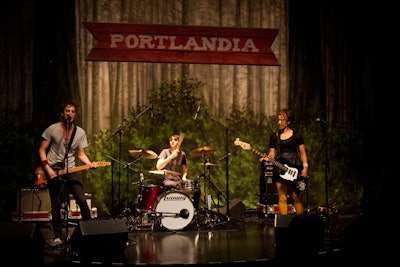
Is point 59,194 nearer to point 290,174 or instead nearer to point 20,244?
point 20,244

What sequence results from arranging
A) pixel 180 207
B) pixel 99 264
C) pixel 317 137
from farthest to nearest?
pixel 317 137
pixel 180 207
pixel 99 264

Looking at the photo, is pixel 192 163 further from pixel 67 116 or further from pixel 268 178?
pixel 67 116

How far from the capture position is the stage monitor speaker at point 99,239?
5.57 meters

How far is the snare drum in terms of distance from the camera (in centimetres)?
798

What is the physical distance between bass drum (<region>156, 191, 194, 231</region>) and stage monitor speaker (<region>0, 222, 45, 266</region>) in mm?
2681

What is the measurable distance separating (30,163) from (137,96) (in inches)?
98.0

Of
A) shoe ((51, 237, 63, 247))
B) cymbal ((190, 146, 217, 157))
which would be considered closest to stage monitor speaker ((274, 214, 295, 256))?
cymbal ((190, 146, 217, 157))

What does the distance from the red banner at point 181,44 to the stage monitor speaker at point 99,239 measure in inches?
200

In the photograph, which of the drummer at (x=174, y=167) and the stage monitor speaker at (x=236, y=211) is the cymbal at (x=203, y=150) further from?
the stage monitor speaker at (x=236, y=211)

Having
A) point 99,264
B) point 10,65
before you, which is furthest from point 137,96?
point 99,264

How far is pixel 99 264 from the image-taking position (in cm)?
531

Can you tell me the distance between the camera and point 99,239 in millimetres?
5645

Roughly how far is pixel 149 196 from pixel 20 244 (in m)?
2.92

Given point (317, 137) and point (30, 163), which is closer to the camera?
point (30, 163)
